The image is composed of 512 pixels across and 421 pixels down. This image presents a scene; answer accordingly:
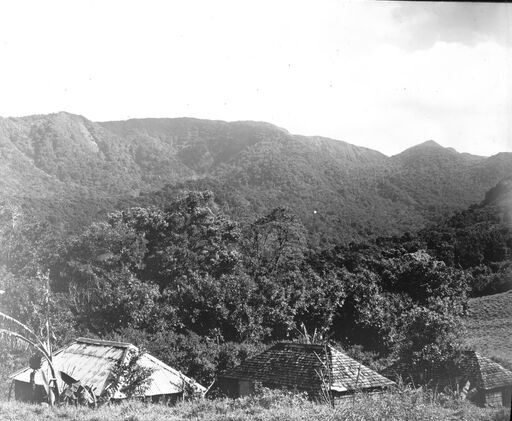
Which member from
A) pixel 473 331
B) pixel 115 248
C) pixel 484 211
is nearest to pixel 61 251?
pixel 115 248

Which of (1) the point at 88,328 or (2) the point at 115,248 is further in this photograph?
(2) the point at 115,248

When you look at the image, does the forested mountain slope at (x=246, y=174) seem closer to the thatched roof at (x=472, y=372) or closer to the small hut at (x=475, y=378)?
the thatched roof at (x=472, y=372)

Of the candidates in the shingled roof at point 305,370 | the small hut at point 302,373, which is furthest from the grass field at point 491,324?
the small hut at point 302,373

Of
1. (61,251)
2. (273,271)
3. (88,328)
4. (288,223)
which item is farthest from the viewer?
(288,223)

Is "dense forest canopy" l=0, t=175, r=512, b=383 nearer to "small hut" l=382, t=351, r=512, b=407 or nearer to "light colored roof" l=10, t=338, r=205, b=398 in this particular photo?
"small hut" l=382, t=351, r=512, b=407

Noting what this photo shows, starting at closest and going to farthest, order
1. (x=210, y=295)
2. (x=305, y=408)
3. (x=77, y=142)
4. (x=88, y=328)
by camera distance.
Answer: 1. (x=305, y=408)
2. (x=88, y=328)
3. (x=210, y=295)
4. (x=77, y=142)

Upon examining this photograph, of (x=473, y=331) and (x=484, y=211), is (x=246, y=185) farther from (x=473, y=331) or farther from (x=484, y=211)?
(x=473, y=331)

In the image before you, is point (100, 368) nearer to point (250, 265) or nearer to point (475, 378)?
point (475, 378)

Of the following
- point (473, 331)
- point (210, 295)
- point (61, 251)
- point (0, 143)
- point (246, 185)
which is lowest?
point (473, 331)
